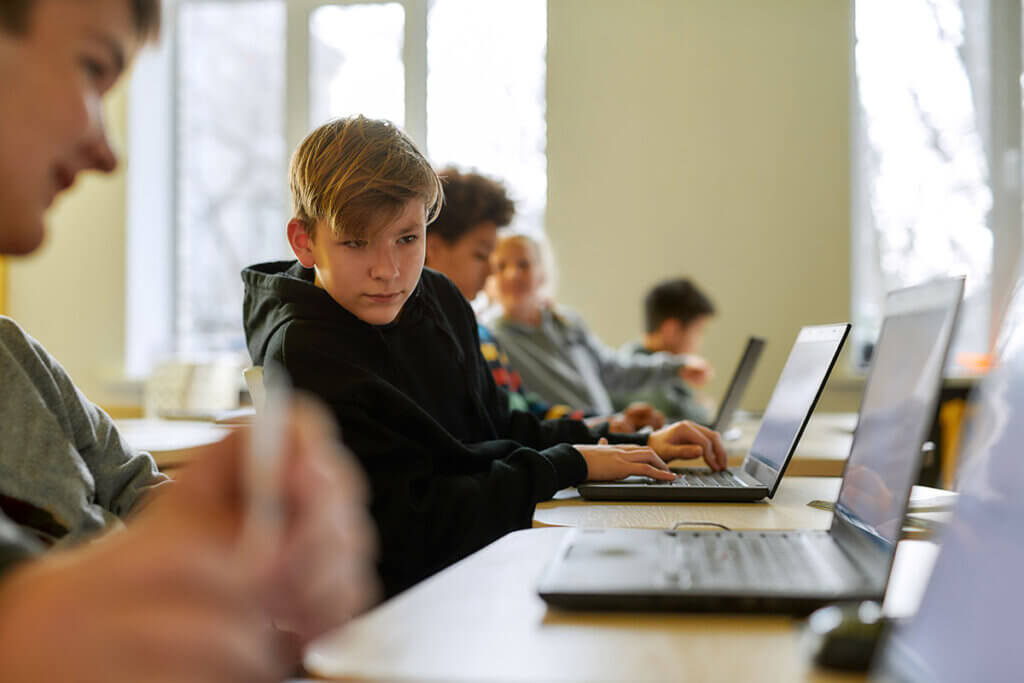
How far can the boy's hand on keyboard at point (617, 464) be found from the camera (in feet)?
4.45

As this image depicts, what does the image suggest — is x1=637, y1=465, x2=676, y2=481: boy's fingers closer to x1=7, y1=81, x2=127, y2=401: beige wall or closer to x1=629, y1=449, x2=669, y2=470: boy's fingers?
x1=629, y1=449, x2=669, y2=470: boy's fingers

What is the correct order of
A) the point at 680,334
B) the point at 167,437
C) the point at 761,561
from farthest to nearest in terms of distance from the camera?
the point at 680,334, the point at 167,437, the point at 761,561

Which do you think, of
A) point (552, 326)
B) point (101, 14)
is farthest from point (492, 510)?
point (552, 326)

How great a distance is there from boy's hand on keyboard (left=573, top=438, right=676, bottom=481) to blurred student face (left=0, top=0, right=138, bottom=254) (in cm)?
93

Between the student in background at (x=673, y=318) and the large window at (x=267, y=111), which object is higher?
the large window at (x=267, y=111)

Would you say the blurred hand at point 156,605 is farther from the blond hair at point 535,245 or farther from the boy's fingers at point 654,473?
the blond hair at point 535,245

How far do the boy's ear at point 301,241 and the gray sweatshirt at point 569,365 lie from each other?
1.55m

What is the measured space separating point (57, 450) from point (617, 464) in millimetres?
737

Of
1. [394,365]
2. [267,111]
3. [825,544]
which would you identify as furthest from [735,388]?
[267,111]

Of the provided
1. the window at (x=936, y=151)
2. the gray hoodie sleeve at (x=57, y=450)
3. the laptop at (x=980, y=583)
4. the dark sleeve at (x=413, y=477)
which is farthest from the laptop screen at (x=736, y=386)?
the window at (x=936, y=151)

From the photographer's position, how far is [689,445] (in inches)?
62.0

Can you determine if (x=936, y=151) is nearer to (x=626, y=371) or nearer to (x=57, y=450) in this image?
(x=626, y=371)

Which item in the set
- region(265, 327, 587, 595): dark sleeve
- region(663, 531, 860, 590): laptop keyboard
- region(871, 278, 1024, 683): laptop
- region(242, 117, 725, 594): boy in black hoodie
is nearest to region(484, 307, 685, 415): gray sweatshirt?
region(242, 117, 725, 594): boy in black hoodie

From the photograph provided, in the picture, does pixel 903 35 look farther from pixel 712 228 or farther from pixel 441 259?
pixel 441 259
